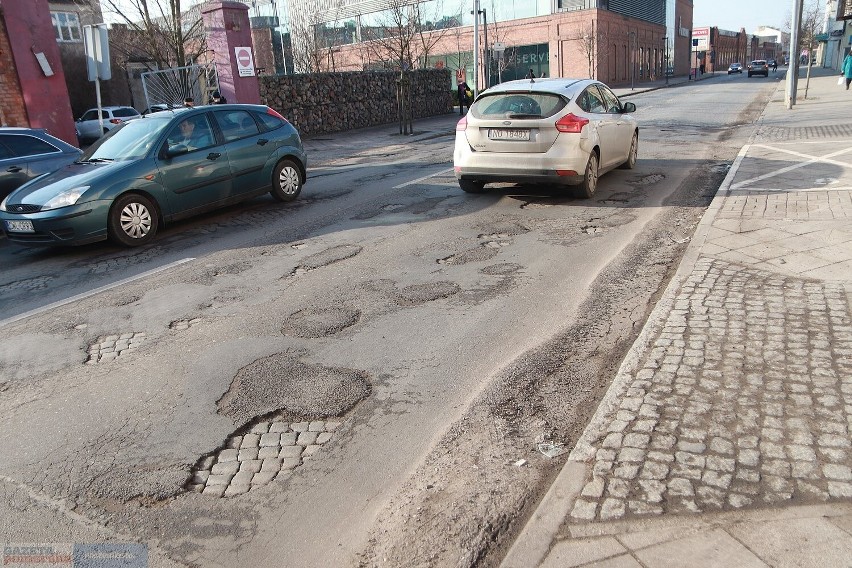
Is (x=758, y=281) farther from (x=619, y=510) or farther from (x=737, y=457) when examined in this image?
(x=619, y=510)

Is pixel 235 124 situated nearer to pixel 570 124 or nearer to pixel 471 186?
pixel 471 186

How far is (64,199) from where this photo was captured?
25.9 feet

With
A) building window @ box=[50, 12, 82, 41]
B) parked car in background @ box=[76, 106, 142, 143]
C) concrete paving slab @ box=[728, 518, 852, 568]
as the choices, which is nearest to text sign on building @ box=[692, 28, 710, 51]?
building window @ box=[50, 12, 82, 41]

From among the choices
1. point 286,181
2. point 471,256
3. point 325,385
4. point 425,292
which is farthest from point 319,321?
point 286,181

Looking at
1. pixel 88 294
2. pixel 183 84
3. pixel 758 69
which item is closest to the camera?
pixel 88 294

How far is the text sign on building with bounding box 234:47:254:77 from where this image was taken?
63.0 ft

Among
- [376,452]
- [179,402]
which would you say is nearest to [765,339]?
[376,452]

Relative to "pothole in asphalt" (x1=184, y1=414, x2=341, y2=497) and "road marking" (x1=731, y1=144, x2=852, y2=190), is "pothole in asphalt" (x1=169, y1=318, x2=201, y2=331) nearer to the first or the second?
"pothole in asphalt" (x1=184, y1=414, x2=341, y2=497)

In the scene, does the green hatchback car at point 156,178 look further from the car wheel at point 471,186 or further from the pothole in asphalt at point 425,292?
the pothole in asphalt at point 425,292

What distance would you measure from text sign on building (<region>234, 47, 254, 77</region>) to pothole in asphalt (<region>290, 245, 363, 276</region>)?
44.3 feet

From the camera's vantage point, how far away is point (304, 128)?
23047mm

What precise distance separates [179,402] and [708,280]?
4368 mm

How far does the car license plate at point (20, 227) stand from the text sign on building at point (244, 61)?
40.9 ft

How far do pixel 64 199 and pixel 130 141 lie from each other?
1.52 m
